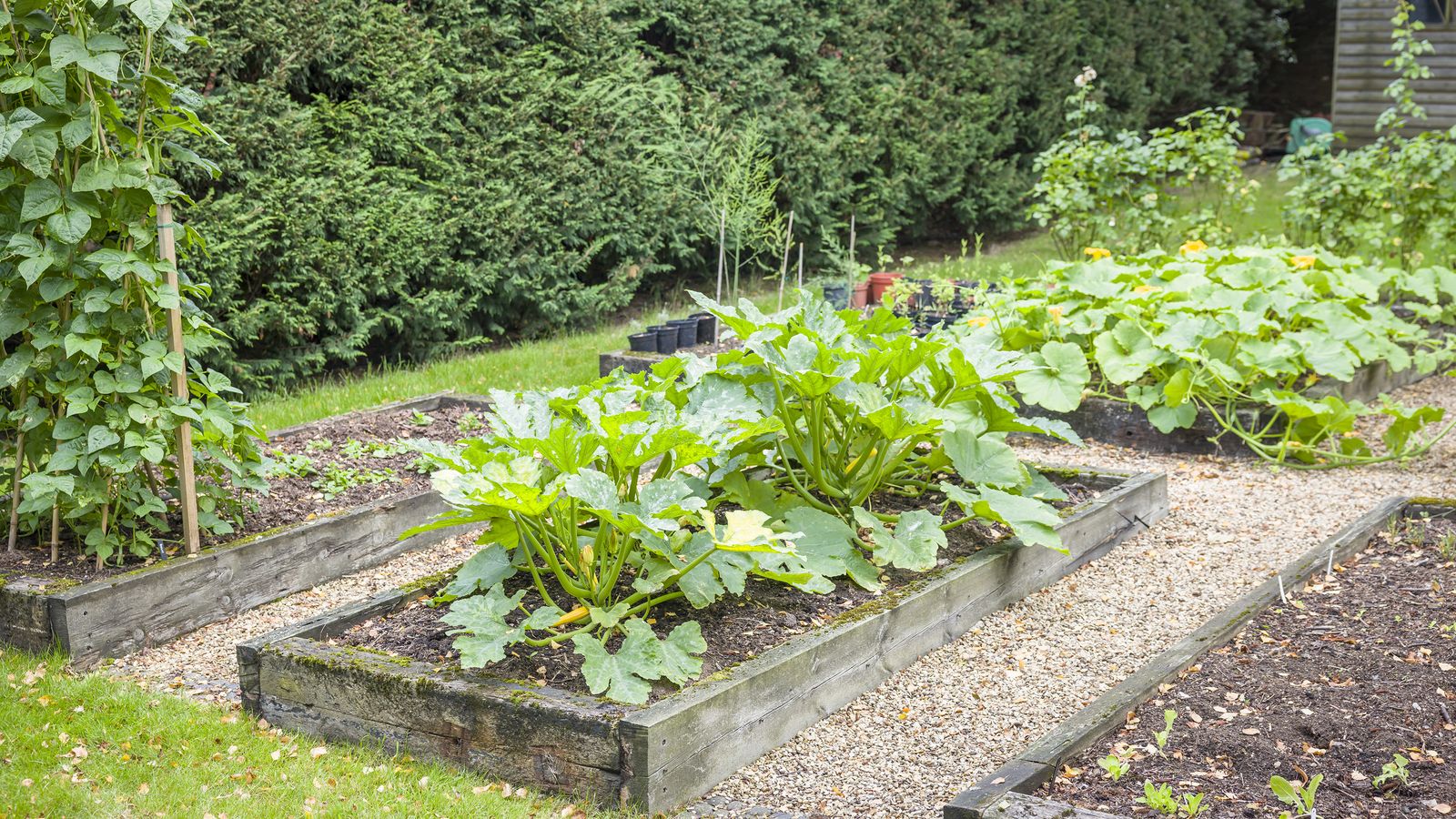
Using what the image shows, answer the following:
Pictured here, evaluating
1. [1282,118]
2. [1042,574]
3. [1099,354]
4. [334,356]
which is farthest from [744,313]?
[1282,118]

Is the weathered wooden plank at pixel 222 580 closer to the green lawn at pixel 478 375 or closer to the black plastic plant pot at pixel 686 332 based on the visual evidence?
the green lawn at pixel 478 375

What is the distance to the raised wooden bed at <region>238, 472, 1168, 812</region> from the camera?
263 centimetres

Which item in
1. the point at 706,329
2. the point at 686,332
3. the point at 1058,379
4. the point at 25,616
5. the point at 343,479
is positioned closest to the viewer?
the point at 25,616

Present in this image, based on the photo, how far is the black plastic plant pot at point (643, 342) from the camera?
6.93 metres

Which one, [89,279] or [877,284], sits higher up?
[89,279]

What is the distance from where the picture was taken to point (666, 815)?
2621mm

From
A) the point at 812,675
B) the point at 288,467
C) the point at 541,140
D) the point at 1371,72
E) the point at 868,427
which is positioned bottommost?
the point at 812,675

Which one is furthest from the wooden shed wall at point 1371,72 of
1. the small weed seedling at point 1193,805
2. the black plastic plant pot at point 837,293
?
the small weed seedling at point 1193,805

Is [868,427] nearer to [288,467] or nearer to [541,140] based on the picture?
[288,467]

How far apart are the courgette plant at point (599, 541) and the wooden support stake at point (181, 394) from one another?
38.6 inches

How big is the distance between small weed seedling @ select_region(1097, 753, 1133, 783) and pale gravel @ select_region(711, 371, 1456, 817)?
38 cm

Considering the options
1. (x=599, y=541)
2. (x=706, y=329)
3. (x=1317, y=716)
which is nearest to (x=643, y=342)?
(x=706, y=329)

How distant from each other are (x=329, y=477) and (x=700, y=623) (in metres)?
2.10

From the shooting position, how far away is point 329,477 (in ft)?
15.4
